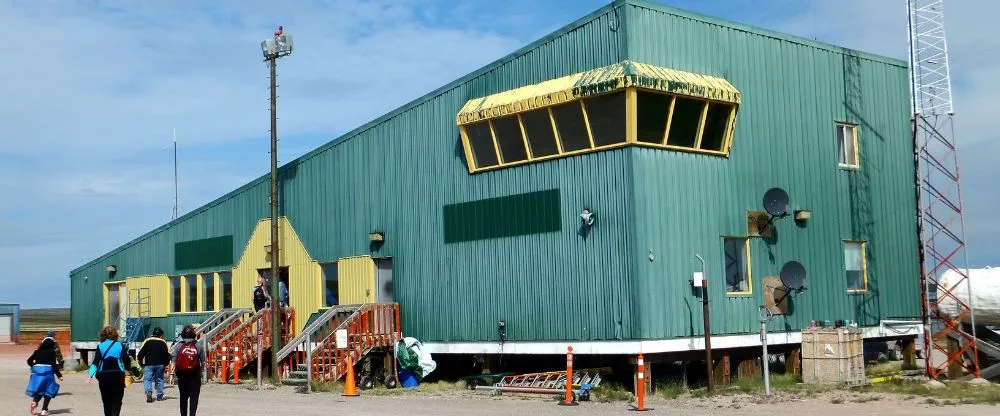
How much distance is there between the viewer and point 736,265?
82.7ft

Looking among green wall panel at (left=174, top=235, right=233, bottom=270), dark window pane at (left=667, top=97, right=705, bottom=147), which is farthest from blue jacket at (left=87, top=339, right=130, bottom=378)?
green wall panel at (left=174, top=235, right=233, bottom=270)

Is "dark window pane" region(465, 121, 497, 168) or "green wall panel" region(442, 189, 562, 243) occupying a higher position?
"dark window pane" region(465, 121, 497, 168)

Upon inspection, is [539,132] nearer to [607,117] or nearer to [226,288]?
[607,117]

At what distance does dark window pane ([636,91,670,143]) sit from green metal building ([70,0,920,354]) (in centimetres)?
4

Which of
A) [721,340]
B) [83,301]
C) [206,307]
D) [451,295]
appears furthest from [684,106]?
[83,301]

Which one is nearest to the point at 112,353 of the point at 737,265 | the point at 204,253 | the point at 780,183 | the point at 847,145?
the point at 737,265

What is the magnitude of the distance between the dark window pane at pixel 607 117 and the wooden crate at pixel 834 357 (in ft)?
20.2

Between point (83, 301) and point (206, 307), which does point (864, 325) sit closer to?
point (206, 307)

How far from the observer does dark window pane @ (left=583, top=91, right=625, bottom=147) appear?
23.2 meters

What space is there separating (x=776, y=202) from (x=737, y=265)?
1771 mm

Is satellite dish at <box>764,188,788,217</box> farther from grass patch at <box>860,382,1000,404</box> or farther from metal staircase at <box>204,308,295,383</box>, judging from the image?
metal staircase at <box>204,308,295,383</box>

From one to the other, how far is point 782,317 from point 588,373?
5115 mm

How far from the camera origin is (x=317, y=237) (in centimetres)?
3238

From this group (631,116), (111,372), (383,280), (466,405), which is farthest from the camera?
(383,280)
